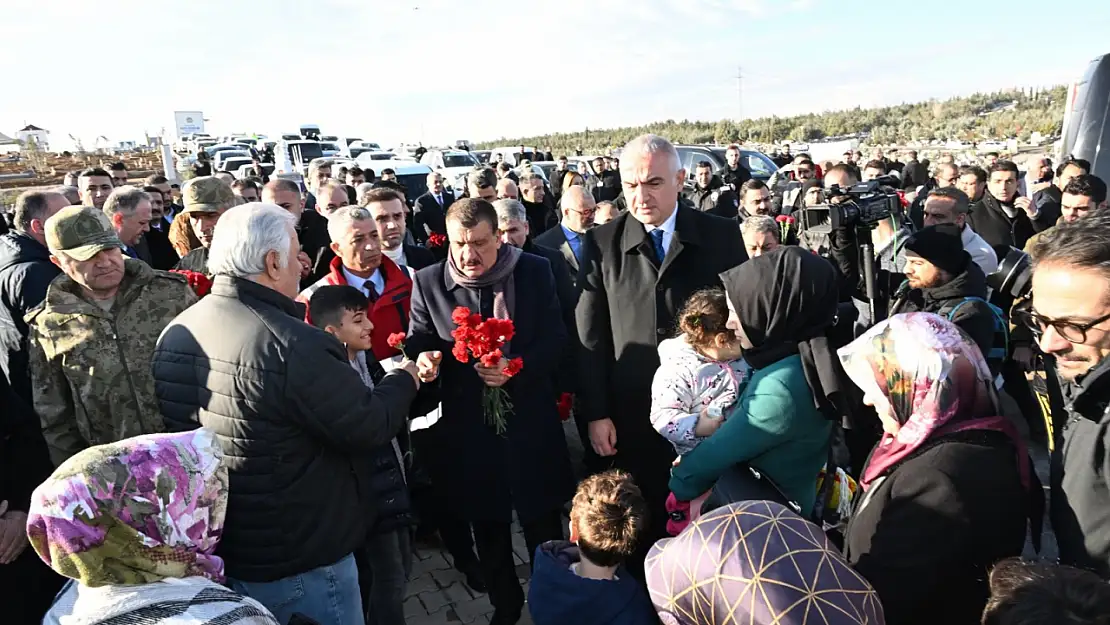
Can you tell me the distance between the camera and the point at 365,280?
12.2 feet

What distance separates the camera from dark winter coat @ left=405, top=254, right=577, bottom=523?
10.2ft

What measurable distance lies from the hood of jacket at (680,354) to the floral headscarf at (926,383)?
0.87 metres

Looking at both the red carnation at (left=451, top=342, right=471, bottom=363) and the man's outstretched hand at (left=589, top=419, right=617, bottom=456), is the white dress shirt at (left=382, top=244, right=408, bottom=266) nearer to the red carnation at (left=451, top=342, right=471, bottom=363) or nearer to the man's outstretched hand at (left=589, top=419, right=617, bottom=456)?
the red carnation at (left=451, top=342, right=471, bottom=363)

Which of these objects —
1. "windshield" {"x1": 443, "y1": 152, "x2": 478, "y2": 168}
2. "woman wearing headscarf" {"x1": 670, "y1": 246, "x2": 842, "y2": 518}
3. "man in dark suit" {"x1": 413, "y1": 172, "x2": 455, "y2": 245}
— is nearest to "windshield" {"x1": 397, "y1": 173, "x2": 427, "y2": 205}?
"man in dark suit" {"x1": 413, "y1": 172, "x2": 455, "y2": 245}

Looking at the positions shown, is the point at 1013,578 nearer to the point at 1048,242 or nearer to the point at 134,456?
the point at 1048,242

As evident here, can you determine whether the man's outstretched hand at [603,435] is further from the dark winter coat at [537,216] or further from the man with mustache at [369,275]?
the dark winter coat at [537,216]

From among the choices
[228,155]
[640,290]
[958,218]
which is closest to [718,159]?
[958,218]

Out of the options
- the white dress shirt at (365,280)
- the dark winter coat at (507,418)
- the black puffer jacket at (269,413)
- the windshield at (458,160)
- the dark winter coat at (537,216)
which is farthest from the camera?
the windshield at (458,160)

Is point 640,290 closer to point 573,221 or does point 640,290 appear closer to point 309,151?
point 573,221

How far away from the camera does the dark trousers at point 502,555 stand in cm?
321

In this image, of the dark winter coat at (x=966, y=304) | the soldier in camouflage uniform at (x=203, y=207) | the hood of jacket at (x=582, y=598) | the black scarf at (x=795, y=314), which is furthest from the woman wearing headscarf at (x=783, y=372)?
the soldier in camouflage uniform at (x=203, y=207)

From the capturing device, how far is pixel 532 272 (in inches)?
127

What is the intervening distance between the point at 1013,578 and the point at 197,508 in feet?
5.86

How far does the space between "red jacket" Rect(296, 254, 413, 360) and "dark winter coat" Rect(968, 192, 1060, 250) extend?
5.65 m
